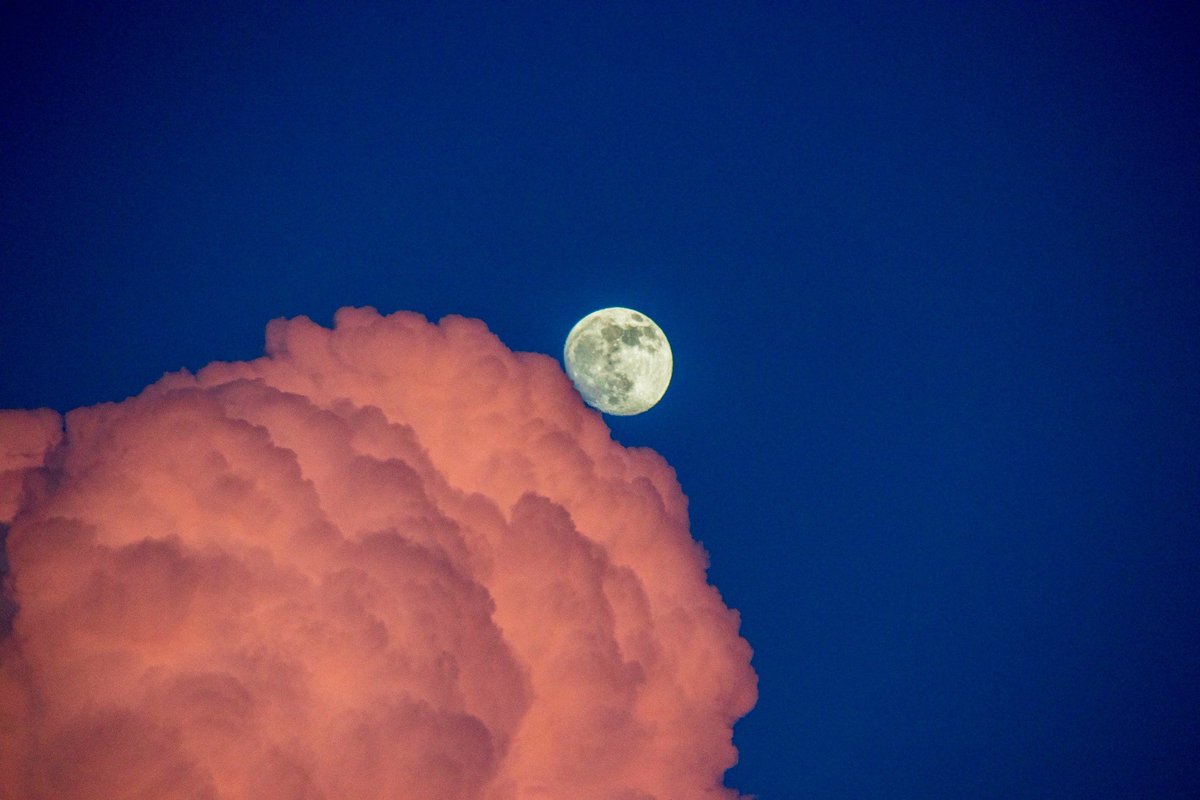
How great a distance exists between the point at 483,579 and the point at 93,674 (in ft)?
36.6

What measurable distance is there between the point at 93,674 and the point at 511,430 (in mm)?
14027

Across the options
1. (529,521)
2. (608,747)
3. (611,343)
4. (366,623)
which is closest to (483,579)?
(529,521)

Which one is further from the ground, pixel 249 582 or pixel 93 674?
pixel 249 582

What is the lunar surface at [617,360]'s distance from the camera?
2116 centimetres

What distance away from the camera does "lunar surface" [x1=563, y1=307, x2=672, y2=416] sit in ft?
69.4

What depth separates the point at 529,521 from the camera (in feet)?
67.7

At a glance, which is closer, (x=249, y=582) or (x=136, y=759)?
(x=136, y=759)

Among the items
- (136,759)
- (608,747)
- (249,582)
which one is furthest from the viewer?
(608,747)

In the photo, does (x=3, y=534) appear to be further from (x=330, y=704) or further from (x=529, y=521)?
(x=529, y=521)

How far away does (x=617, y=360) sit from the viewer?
2109cm

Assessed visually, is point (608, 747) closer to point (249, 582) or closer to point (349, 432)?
point (249, 582)

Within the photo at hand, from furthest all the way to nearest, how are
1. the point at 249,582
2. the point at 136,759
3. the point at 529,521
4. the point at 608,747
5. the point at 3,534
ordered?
the point at 529,521 < the point at 608,747 < the point at 249,582 < the point at 3,534 < the point at 136,759

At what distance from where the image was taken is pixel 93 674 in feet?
53.7

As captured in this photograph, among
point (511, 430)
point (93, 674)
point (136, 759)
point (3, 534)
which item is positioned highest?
point (511, 430)
